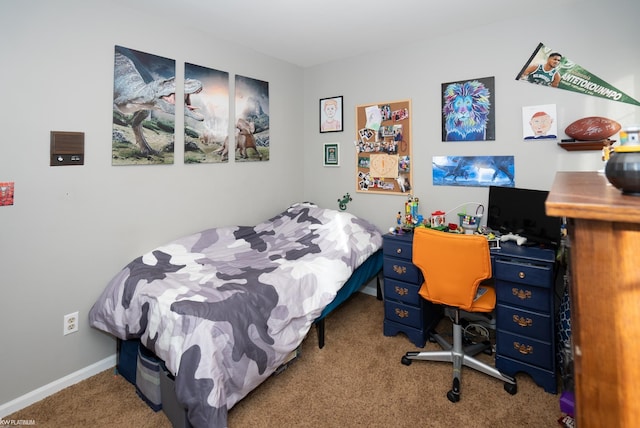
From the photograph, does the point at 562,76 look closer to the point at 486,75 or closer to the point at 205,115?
the point at 486,75

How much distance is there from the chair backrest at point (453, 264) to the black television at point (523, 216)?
1.82 feet

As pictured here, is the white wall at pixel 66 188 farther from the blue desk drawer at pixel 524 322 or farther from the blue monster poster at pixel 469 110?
the blue desk drawer at pixel 524 322

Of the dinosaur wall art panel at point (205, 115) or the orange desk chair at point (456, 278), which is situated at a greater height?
the dinosaur wall art panel at point (205, 115)

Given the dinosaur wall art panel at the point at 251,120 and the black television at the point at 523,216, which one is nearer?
the black television at the point at 523,216

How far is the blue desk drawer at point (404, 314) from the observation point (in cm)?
255

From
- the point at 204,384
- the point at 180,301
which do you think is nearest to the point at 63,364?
the point at 180,301

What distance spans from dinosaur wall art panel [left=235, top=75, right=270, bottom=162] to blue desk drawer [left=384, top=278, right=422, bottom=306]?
1.76 m

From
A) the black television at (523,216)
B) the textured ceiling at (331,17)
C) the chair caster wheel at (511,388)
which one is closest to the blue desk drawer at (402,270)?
the black television at (523,216)

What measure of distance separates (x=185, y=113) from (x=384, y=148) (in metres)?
1.83

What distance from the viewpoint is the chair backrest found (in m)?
1.95

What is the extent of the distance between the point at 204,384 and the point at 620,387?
5.11 ft

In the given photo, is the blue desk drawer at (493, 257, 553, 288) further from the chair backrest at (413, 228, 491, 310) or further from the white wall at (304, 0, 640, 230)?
the white wall at (304, 0, 640, 230)

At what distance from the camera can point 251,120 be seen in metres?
3.29

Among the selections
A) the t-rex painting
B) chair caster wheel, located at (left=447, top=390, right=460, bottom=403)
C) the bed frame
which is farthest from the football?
the t-rex painting
